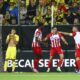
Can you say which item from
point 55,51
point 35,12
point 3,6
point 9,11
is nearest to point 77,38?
point 55,51

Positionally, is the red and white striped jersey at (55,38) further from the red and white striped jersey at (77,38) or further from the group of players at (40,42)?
the red and white striped jersey at (77,38)

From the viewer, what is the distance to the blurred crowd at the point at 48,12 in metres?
20.0

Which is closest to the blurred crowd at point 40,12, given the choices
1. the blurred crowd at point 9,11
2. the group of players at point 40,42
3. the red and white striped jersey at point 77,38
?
the blurred crowd at point 9,11

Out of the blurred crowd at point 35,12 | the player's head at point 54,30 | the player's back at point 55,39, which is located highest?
the blurred crowd at point 35,12

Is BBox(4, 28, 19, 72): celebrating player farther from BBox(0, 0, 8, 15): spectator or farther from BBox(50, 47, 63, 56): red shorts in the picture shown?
BBox(0, 0, 8, 15): spectator

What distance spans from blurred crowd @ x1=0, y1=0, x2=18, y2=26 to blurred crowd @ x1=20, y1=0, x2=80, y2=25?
0.31 metres

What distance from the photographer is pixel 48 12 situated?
20.2 m

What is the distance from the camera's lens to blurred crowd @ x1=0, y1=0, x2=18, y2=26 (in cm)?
2047

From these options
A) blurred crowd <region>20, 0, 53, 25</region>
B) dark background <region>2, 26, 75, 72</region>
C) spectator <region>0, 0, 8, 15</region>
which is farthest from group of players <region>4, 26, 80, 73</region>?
spectator <region>0, 0, 8, 15</region>

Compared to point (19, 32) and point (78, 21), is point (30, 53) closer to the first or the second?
point (19, 32)

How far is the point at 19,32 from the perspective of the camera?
2019cm

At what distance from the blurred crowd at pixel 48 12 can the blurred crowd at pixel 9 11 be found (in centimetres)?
31

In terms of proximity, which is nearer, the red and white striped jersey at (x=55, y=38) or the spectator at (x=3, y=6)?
the red and white striped jersey at (x=55, y=38)

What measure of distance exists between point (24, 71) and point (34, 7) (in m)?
2.98
